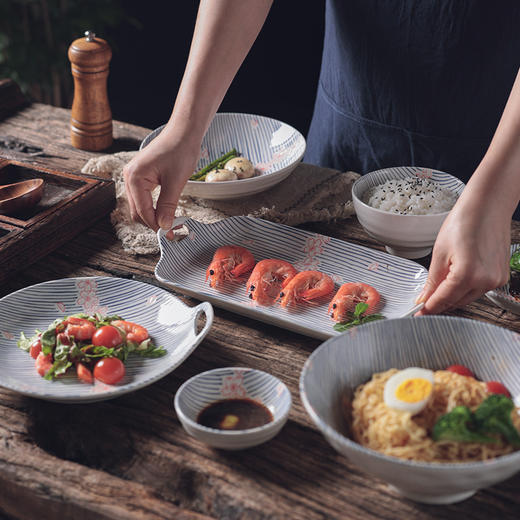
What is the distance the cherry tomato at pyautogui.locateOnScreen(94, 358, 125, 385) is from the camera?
1222 mm

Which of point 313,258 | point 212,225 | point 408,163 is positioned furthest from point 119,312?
point 408,163

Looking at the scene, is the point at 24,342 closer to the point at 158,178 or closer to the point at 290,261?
the point at 158,178

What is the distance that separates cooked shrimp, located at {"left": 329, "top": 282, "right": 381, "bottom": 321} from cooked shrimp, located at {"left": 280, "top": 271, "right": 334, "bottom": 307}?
36 mm

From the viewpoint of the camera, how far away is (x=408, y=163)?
7.14 ft

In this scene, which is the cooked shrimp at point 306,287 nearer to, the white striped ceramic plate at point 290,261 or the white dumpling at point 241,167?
the white striped ceramic plate at point 290,261

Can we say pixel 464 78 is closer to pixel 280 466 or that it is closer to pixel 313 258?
pixel 313 258

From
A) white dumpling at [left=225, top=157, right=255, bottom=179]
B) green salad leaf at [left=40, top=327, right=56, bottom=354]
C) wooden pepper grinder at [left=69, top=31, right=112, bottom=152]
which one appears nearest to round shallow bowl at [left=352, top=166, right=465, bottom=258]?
white dumpling at [left=225, top=157, right=255, bottom=179]

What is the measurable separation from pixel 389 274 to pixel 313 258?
22cm

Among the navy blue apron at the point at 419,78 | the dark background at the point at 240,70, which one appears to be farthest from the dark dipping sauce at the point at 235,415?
the dark background at the point at 240,70

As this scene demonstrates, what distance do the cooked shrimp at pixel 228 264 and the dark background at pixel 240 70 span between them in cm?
280

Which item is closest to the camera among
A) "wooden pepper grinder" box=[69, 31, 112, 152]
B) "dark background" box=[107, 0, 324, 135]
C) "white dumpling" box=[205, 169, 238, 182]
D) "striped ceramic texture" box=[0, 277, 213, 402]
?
"striped ceramic texture" box=[0, 277, 213, 402]

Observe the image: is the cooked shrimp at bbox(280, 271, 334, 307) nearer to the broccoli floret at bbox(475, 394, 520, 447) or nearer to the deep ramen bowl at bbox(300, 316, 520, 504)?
the deep ramen bowl at bbox(300, 316, 520, 504)

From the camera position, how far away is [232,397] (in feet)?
3.88

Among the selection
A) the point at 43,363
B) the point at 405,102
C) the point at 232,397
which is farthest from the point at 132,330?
the point at 405,102
